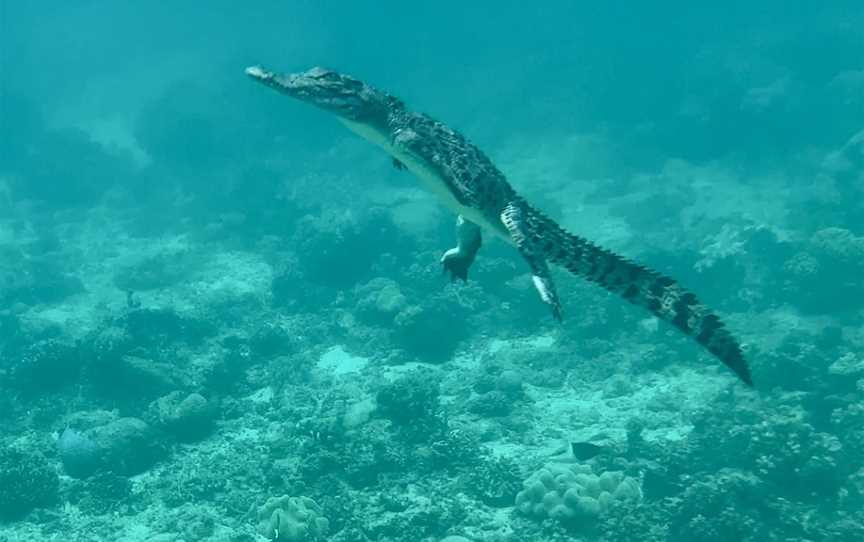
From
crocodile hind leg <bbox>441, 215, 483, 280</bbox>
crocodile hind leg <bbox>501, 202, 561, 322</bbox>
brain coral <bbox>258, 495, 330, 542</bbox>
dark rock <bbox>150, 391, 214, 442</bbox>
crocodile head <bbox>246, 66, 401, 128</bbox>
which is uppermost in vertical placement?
dark rock <bbox>150, 391, 214, 442</bbox>

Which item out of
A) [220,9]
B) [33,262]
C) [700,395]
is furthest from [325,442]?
[220,9]

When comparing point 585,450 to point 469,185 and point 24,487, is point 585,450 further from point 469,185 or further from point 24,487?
point 24,487

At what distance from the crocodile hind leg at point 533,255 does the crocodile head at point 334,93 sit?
1426 millimetres

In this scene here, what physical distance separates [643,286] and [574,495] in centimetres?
703

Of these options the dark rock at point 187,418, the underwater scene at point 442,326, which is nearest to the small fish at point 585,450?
the underwater scene at point 442,326

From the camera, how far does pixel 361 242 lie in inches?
983

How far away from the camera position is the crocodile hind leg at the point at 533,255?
18.1ft

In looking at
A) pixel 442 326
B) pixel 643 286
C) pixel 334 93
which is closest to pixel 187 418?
pixel 442 326

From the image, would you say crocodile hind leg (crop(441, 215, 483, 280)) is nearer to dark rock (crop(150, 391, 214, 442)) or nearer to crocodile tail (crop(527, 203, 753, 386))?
crocodile tail (crop(527, 203, 753, 386))

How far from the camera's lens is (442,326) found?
19.0m

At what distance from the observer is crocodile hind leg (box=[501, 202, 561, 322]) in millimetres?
5508

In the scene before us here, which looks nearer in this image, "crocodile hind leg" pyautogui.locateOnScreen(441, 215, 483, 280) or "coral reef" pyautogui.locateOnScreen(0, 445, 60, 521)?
"crocodile hind leg" pyautogui.locateOnScreen(441, 215, 483, 280)

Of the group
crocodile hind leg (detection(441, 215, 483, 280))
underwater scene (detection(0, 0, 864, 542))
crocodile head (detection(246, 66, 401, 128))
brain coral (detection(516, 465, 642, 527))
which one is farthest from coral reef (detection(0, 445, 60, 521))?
crocodile head (detection(246, 66, 401, 128))

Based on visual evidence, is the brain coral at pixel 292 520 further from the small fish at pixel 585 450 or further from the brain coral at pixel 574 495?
the small fish at pixel 585 450
